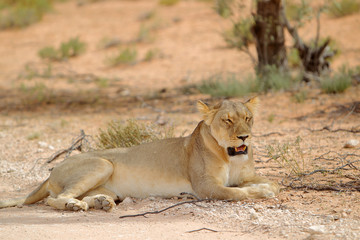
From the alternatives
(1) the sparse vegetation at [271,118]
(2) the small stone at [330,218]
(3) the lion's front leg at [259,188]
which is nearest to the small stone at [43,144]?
(1) the sparse vegetation at [271,118]

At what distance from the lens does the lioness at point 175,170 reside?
16.5ft

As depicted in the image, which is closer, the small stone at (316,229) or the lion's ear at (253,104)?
the small stone at (316,229)

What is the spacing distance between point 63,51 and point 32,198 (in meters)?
12.5

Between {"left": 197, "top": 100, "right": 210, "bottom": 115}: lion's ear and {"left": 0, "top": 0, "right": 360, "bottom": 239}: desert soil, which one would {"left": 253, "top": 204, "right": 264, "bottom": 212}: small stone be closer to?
{"left": 0, "top": 0, "right": 360, "bottom": 239}: desert soil

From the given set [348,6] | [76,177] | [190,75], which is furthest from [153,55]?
[76,177]

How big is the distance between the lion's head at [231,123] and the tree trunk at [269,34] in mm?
6489

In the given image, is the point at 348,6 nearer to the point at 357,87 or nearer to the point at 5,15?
the point at 357,87

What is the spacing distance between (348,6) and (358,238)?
1488 cm

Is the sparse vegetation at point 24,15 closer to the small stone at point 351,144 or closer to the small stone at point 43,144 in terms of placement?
the small stone at point 43,144

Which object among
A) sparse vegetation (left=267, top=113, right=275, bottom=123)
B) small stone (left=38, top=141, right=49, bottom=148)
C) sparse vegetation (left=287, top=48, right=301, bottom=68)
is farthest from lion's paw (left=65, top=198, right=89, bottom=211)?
sparse vegetation (left=287, top=48, right=301, bottom=68)

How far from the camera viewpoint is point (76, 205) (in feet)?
16.7

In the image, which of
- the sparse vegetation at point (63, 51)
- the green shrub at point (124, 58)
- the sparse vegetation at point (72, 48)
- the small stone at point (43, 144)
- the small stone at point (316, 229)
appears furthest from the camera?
the sparse vegetation at point (72, 48)

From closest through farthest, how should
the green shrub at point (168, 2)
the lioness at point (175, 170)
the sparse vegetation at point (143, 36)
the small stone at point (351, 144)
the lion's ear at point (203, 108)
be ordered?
the lioness at point (175, 170), the lion's ear at point (203, 108), the small stone at point (351, 144), the sparse vegetation at point (143, 36), the green shrub at point (168, 2)

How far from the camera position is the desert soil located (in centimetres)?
452
